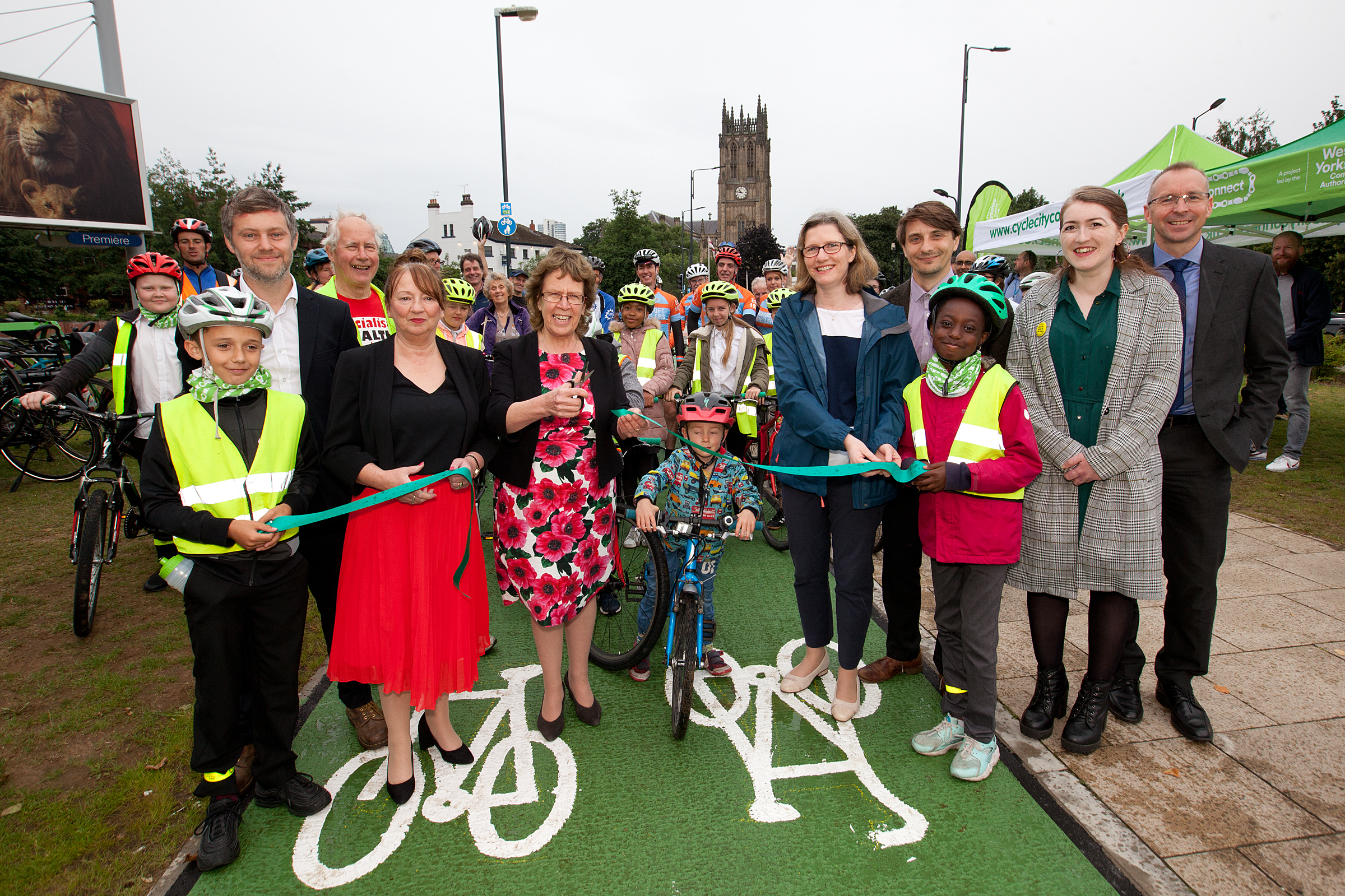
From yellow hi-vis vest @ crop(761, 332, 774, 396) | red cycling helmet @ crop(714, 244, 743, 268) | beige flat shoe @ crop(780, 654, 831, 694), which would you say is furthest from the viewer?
red cycling helmet @ crop(714, 244, 743, 268)

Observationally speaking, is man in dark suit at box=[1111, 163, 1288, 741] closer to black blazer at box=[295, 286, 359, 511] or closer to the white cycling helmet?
black blazer at box=[295, 286, 359, 511]

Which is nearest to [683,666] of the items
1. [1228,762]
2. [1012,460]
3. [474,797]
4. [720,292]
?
[474,797]

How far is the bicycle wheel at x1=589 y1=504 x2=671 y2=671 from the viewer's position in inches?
149

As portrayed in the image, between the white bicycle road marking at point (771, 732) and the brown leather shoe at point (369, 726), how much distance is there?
140 cm

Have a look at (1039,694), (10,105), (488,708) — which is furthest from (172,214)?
(1039,694)

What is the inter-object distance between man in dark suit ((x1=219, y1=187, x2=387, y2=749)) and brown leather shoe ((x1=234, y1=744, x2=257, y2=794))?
74cm

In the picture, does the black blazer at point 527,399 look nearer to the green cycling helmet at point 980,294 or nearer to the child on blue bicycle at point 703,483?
the child on blue bicycle at point 703,483

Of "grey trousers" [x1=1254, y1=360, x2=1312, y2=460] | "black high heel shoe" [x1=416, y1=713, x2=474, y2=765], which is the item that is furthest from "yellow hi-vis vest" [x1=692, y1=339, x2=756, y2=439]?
"grey trousers" [x1=1254, y1=360, x2=1312, y2=460]

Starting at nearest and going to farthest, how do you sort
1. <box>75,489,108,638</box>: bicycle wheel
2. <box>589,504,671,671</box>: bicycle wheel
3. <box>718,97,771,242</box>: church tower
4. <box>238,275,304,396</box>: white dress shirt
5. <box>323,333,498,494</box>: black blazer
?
1. <box>323,333,498,494</box>: black blazer
2. <box>238,275,304,396</box>: white dress shirt
3. <box>589,504,671,671</box>: bicycle wheel
4. <box>75,489,108,638</box>: bicycle wheel
5. <box>718,97,771,242</box>: church tower

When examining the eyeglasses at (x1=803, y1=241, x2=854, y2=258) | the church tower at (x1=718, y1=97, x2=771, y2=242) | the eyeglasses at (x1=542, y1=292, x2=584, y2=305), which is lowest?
the eyeglasses at (x1=542, y1=292, x2=584, y2=305)

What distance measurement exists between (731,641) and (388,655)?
2.19 metres

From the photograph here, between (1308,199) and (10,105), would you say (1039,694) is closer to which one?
(1308,199)

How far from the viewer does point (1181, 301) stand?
310 centimetres

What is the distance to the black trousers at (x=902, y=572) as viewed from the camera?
349 centimetres
